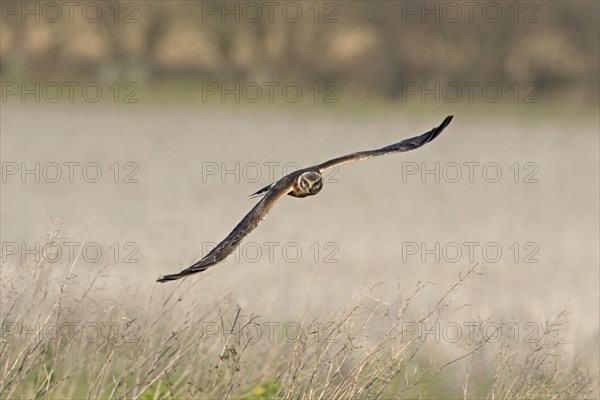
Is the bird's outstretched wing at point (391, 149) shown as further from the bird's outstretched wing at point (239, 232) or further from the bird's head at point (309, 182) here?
the bird's outstretched wing at point (239, 232)

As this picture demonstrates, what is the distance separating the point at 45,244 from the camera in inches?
201

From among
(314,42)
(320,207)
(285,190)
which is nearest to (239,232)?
(285,190)

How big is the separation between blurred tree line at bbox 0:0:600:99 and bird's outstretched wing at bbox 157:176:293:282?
2576cm

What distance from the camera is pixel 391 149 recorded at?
6641 millimetres

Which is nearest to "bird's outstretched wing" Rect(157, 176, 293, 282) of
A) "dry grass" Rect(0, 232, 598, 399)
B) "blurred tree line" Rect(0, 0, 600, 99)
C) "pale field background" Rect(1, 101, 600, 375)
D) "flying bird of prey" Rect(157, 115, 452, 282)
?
"flying bird of prey" Rect(157, 115, 452, 282)

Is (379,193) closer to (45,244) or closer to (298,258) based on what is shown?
(298,258)

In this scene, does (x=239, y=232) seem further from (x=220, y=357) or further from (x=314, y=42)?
(x=314, y=42)

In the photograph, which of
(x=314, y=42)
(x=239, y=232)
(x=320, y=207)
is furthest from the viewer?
(x=314, y=42)

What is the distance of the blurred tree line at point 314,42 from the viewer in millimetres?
32031

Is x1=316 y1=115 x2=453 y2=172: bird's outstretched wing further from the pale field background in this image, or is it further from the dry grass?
the dry grass

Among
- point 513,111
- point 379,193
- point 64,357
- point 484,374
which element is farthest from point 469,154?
point 64,357

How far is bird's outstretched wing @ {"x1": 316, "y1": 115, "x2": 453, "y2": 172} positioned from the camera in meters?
6.43

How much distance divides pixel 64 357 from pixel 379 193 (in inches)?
534

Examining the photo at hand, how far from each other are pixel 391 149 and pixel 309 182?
62 cm
